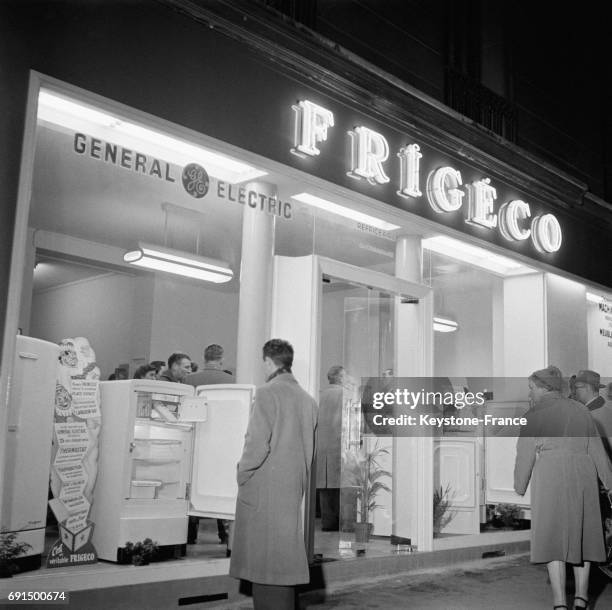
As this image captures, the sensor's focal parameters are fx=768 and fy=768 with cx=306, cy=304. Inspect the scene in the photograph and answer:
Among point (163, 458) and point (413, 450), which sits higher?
point (413, 450)

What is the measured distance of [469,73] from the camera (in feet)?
30.0

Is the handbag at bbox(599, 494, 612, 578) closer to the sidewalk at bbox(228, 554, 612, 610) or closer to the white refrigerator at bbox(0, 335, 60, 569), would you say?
the sidewalk at bbox(228, 554, 612, 610)

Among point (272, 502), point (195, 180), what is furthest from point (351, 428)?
point (195, 180)

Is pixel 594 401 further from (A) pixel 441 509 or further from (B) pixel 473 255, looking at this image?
(B) pixel 473 255

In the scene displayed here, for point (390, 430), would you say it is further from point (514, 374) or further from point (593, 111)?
point (593, 111)

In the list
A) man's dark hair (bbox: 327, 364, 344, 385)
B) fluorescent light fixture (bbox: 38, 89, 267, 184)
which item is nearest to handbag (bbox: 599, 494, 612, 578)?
man's dark hair (bbox: 327, 364, 344, 385)

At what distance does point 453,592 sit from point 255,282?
115 inches

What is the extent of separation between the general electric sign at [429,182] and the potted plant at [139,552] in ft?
10.4

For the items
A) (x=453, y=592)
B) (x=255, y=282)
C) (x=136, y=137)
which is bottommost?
(x=453, y=592)

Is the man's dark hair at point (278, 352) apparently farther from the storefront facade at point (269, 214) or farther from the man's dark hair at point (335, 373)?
the man's dark hair at point (335, 373)

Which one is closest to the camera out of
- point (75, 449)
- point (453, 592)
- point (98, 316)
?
point (75, 449)

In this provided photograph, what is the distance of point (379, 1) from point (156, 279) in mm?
3844

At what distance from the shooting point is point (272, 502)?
172 inches

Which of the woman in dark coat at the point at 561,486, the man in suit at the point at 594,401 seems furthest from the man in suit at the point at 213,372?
the man in suit at the point at 594,401
